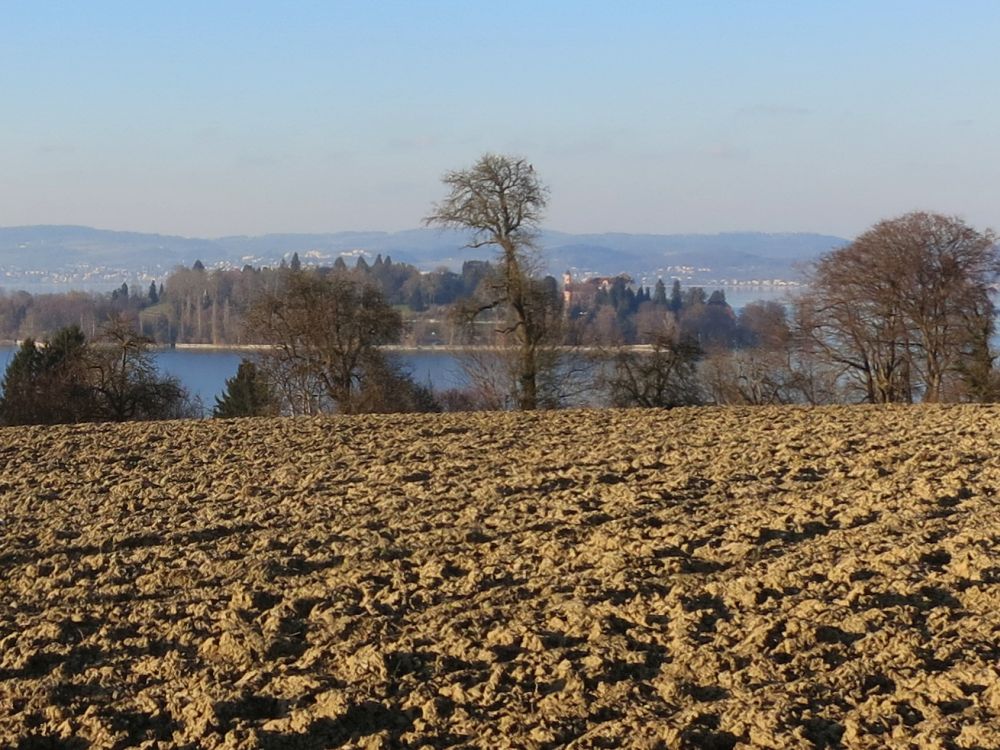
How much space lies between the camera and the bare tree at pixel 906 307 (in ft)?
125

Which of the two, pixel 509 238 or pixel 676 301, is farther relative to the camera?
pixel 676 301

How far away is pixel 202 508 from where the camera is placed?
12.4 m

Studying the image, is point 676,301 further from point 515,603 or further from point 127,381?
point 515,603

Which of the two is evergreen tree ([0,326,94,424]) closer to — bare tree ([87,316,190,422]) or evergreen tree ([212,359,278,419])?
bare tree ([87,316,190,422])

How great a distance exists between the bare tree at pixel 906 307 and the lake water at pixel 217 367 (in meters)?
14.5

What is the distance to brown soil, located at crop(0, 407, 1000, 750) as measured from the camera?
636 centimetres

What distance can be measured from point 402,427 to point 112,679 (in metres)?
12.5

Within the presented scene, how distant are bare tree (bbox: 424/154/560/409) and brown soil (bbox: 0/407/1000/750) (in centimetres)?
1956

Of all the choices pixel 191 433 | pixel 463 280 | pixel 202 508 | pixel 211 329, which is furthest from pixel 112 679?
pixel 211 329

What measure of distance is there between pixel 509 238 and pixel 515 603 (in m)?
26.5

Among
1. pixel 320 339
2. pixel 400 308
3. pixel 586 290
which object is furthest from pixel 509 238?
pixel 586 290

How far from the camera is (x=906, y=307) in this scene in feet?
128

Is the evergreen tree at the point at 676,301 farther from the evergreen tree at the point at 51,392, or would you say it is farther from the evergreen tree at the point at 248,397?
the evergreen tree at the point at 51,392

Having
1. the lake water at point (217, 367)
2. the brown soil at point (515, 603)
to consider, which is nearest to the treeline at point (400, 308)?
the lake water at point (217, 367)
